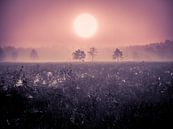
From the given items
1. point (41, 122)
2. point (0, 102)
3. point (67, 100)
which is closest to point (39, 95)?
point (67, 100)

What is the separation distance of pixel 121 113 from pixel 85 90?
26.2 ft

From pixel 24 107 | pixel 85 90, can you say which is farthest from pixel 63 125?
pixel 85 90

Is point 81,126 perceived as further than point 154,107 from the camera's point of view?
No

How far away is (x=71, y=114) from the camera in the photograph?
59.9ft

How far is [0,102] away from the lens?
61.5 ft

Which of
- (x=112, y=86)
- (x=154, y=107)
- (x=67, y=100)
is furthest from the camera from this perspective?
(x=112, y=86)

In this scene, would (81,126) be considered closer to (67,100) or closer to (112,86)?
(67,100)

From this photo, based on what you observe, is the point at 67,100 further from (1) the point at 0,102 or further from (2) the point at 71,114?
(1) the point at 0,102

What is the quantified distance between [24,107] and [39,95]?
3850 millimetres

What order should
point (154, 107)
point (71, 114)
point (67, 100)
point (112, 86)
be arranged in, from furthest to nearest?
1. point (112, 86)
2. point (67, 100)
3. point (154, 107)
4. point (71, 114)

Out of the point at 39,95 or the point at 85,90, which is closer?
the point at 39,95

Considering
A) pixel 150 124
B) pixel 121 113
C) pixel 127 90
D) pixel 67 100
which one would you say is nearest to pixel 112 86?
pixel 127 90

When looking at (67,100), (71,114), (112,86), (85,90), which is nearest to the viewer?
(71,114)

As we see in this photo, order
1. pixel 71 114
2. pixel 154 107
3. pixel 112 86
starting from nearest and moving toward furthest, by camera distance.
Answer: pixel 71 114, pixel 154 107, pixel 112 86
